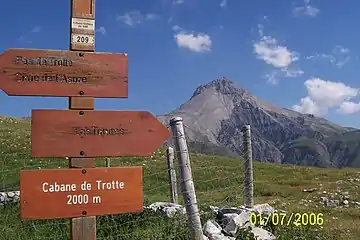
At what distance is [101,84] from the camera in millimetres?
5633

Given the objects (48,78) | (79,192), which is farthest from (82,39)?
(79,192)

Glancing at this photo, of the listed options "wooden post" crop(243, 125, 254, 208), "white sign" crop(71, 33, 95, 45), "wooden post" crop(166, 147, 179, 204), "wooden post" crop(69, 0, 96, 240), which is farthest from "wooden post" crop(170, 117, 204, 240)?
"wooden post" crop(166, 147, 179, 204)

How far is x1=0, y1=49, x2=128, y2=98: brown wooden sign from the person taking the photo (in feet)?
17.4

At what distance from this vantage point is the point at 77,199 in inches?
208

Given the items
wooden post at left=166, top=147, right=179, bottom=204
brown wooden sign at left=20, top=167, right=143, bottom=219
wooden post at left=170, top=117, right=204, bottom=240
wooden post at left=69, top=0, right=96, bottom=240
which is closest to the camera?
brown wooden sign at left=20, top=167, right=143, bottom=219

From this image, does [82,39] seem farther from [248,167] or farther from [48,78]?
[248,167]

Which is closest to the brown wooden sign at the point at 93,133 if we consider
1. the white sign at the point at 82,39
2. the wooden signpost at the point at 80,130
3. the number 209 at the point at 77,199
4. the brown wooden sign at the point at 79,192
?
the wooden signpost at the point at 80,130

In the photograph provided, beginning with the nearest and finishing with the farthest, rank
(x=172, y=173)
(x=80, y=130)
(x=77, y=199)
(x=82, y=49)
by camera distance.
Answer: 1. (x=77, y=199)
2. (x=80, y=130)
3. (x=82, y=49)
4. (x=172, y=173)

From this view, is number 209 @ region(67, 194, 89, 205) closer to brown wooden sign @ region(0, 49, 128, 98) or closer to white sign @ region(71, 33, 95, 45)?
brown wooden sign @ region(0, 49, 128, 98)

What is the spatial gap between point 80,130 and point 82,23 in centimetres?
129

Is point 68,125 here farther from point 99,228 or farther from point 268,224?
point 268,224

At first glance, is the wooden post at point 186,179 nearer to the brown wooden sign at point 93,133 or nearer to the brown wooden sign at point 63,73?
the brown wooden sign at point 93,133

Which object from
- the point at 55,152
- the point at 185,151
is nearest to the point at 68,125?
the point at 55,152

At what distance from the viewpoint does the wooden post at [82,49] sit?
17.8 ft
